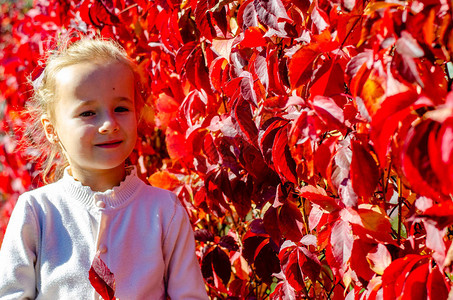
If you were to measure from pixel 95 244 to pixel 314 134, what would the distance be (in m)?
0.75

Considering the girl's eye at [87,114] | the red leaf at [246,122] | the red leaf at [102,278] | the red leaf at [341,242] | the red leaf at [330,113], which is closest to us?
the red leaf at [330,113]

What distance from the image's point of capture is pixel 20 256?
1.51m

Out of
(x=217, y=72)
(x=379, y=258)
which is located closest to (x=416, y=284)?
(x=379, y=258)

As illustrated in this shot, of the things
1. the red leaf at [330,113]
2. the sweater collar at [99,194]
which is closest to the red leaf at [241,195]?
the sweater collar at [99,194]

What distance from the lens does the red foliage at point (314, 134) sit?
0.94 m

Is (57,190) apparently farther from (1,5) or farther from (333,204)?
(1,5)

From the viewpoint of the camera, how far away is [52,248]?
1546 mm

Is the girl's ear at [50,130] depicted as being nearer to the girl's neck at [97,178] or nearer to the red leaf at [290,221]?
the girl's neck at [97,178]

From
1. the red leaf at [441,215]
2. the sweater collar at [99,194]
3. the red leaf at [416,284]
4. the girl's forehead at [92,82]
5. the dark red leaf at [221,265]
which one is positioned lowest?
the dark red leaf at [221,265]

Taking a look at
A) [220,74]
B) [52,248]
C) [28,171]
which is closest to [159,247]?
[52,248]

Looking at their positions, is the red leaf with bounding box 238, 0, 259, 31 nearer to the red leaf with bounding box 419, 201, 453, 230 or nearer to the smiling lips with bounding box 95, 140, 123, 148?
the smiling lips with bounding box 95, 140, 123, 148

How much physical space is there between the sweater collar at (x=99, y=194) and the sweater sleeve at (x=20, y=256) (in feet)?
0.42

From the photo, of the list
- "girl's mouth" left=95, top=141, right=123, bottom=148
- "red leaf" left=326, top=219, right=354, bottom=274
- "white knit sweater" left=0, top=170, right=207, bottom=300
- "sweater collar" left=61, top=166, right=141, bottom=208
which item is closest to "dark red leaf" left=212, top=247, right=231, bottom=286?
"white knit sweater" left=0, top=170, right=207, bottom=300

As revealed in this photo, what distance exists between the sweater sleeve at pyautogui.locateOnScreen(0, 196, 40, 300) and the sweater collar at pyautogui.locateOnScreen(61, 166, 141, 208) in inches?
5.0
